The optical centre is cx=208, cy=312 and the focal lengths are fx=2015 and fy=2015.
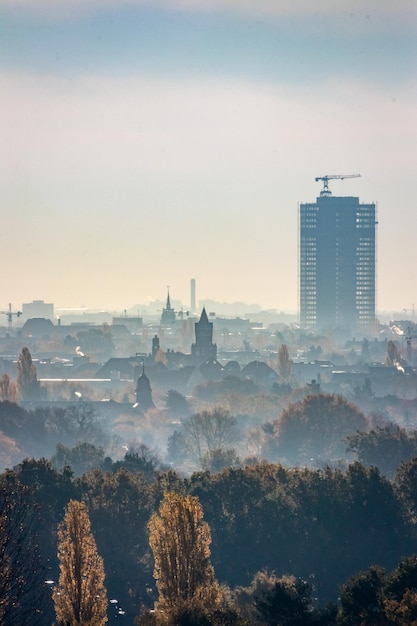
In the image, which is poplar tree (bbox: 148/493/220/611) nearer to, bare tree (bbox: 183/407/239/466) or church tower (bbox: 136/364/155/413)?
bare tree (bbox: 183/407/239/466)

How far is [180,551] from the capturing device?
63.2m

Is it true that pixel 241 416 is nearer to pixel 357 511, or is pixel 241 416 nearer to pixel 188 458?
pixel 188 458

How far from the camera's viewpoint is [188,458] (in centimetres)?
14575

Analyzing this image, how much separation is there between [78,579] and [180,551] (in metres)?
4.28

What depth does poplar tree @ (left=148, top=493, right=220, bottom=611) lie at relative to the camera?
62.7 metres

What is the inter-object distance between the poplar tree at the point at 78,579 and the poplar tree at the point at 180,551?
218cm

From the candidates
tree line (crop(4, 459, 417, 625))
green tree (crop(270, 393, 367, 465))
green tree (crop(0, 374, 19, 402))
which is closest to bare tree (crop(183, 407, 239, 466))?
green tree (crop(270, 393, 367, 465))

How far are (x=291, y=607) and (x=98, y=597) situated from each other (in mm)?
5814

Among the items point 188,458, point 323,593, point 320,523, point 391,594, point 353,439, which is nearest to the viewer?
point 391,594

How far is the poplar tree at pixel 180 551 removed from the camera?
206ft

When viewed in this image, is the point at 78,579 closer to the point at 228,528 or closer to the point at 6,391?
the point at 228,528

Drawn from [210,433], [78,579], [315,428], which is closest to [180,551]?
[78,579]

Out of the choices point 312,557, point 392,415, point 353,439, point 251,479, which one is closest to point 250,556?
point 312,557

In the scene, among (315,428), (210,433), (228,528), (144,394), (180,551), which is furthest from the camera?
(144,394)
